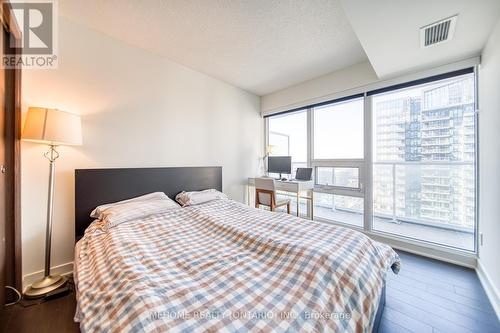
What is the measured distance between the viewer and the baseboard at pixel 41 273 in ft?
5.86

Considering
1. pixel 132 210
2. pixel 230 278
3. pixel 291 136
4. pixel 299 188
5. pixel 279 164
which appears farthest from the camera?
pixel 291 136

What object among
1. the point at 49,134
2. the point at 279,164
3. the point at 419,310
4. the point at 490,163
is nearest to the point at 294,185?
the point at 279,164

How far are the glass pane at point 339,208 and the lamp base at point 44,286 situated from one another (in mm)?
3406

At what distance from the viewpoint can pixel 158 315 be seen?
735 mm

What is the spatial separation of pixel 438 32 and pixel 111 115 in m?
3.33

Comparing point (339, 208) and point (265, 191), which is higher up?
point (265, 191)

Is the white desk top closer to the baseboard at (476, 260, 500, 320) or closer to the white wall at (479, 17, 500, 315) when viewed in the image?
the white wall at (479, 17, 500, 315)

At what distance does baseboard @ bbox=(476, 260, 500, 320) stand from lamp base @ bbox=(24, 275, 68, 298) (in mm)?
3532

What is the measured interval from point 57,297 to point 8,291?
364 millimetres

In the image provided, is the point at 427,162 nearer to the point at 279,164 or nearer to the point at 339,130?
the point at 339,130

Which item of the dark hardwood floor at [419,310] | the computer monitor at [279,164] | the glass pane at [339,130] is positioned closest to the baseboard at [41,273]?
the dark hardwood floor at [419,310]

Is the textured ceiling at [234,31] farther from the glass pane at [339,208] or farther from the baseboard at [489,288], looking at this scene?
the baseboard at [489,288]

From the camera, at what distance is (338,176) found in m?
3.21

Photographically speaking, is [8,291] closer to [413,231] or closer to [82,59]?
[82,59]
